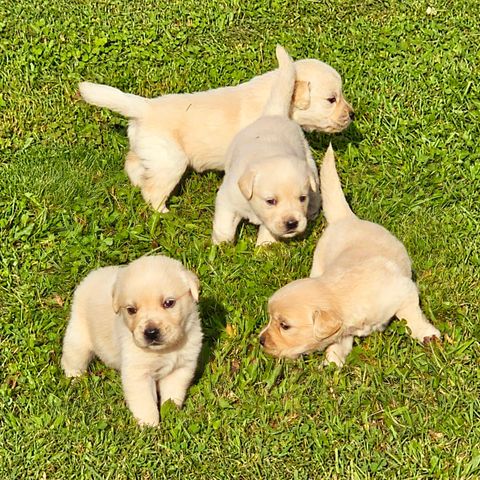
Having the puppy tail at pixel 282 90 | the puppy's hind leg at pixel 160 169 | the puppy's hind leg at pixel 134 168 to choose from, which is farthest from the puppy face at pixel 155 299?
the puppy tail at pixel 282 90

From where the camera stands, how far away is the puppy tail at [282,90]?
6.23 m

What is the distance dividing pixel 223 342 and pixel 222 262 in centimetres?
75

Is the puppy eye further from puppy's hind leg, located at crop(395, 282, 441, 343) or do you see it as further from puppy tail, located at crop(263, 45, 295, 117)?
puppy tail, located at crop(263, 45, 295, 117)

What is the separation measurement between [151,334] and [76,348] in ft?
2.38

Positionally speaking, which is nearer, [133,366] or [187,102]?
[133,366]

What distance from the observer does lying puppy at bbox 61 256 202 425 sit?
4.14 m

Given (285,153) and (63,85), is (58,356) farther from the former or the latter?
(63,85)

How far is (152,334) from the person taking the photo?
161 inches

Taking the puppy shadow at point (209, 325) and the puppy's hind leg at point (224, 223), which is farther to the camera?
the puppy's hind leg at point (224, 223)

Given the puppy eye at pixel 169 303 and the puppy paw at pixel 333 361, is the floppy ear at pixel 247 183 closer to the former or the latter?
the puppy paw at pixel 333 361

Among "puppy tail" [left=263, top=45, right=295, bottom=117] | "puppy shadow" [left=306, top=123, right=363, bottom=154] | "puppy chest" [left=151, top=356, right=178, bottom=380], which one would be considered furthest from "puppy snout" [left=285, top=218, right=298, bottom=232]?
"puppy shadow" [left=306, top=123, right=363, bottom=154]

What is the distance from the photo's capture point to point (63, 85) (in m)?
7.27

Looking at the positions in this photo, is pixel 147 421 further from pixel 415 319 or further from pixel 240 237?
pixel 240 237

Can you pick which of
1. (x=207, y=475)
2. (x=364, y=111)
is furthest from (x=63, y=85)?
(x=207, y=475)
